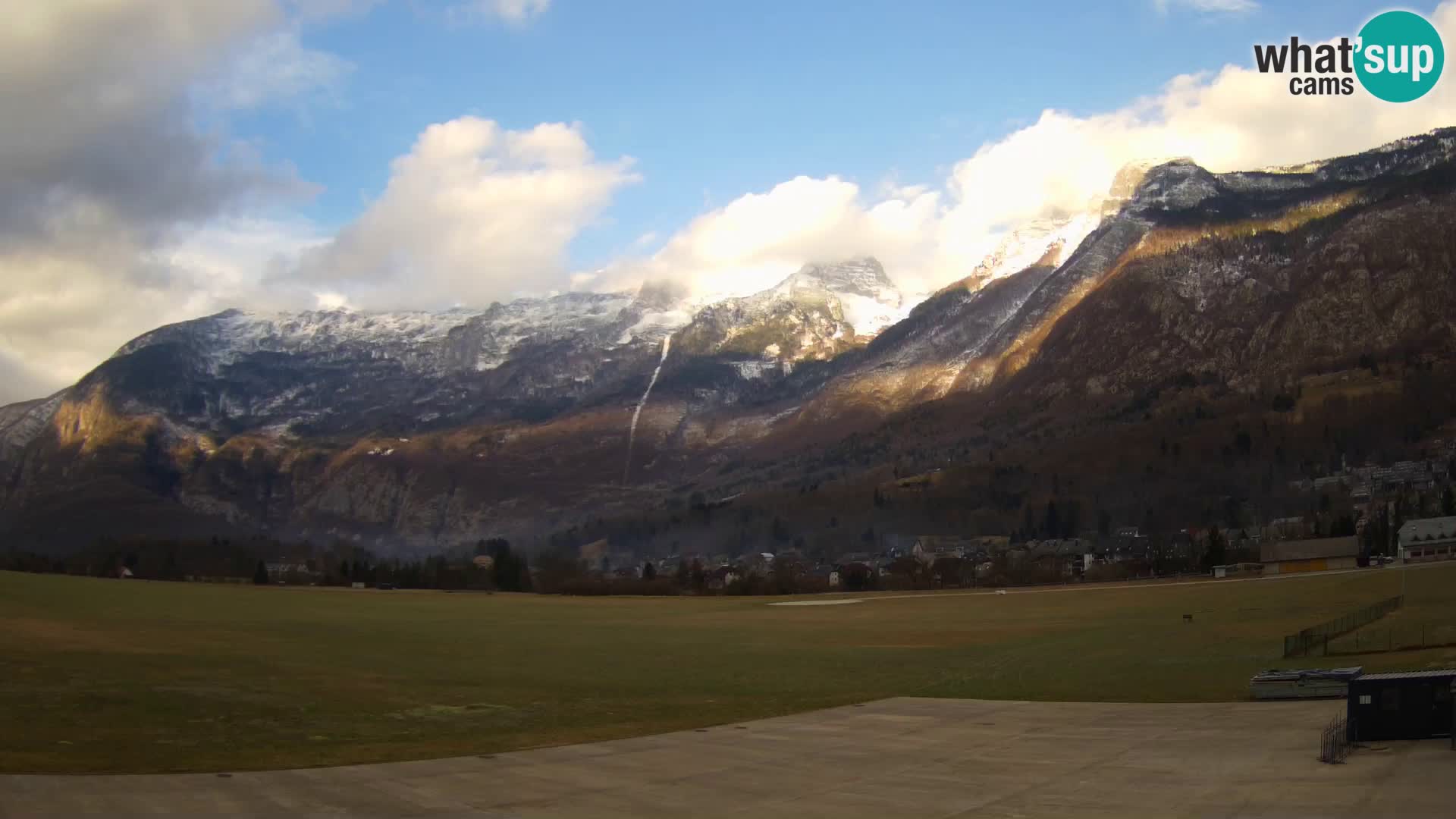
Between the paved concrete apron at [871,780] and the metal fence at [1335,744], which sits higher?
the metal fence at [1335,744]

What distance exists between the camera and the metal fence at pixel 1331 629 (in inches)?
2569

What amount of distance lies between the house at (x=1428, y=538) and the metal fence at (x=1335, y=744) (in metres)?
139

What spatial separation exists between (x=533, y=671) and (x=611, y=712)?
18.0m

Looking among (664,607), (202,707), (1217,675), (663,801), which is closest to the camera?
(663,801)

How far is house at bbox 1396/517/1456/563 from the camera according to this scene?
16112cm

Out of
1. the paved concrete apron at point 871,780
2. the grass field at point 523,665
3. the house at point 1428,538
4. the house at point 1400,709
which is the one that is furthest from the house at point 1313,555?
the house at point 1400,709

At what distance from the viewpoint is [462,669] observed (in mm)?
68875

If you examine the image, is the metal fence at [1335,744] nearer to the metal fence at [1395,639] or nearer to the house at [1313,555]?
the metal fence at [1395,639]

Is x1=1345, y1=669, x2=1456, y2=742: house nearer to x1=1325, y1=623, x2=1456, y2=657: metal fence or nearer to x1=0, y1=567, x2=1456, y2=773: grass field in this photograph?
x1=0, y1=567, x2=1456, y2=773: grass field

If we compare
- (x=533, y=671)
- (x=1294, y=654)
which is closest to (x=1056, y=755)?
(x=1294, y=654)

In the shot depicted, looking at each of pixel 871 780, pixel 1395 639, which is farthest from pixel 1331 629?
pixel 871 780

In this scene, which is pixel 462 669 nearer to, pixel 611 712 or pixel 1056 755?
pixel 611 712

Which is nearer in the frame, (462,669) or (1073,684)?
(1073,684)

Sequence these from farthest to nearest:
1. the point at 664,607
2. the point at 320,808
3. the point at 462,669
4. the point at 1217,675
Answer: the point at 664,607, the point at 462,669, the point at 1217,675, the point at 320,808
